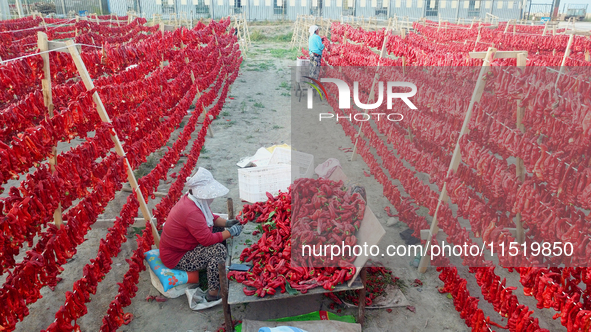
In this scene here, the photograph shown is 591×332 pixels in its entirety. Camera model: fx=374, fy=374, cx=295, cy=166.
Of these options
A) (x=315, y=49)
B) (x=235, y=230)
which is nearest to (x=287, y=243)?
(x=235, y=230)

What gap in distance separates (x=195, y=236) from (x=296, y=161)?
116 inches

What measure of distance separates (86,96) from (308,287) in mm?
3198

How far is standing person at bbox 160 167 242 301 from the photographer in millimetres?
4359

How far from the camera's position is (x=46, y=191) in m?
3.56

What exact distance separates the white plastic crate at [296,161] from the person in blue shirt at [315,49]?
628 cm

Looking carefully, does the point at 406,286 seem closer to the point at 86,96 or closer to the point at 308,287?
the point at 308,287

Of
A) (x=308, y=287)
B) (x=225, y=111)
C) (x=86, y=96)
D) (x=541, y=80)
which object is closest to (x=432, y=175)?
(x=541, y=80)

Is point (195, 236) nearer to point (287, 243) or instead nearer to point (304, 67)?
point (287, 243)

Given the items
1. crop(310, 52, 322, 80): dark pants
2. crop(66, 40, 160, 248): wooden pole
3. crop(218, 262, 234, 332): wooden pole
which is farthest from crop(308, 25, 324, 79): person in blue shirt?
crop(218, 262, 234, 332): wooden pole

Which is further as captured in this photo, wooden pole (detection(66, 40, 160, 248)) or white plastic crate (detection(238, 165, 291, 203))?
white plastic crate (detection(238, 165, 291, 203))

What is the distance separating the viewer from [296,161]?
692cm

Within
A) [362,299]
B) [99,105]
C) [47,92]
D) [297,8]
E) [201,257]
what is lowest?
→ [362,299]

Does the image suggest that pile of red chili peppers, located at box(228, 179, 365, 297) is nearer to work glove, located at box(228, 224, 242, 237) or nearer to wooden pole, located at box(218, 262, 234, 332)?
wooden pole, located at box(218, 262, 234, 332)

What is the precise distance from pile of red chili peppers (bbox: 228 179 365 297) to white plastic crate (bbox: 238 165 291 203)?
107 cm
